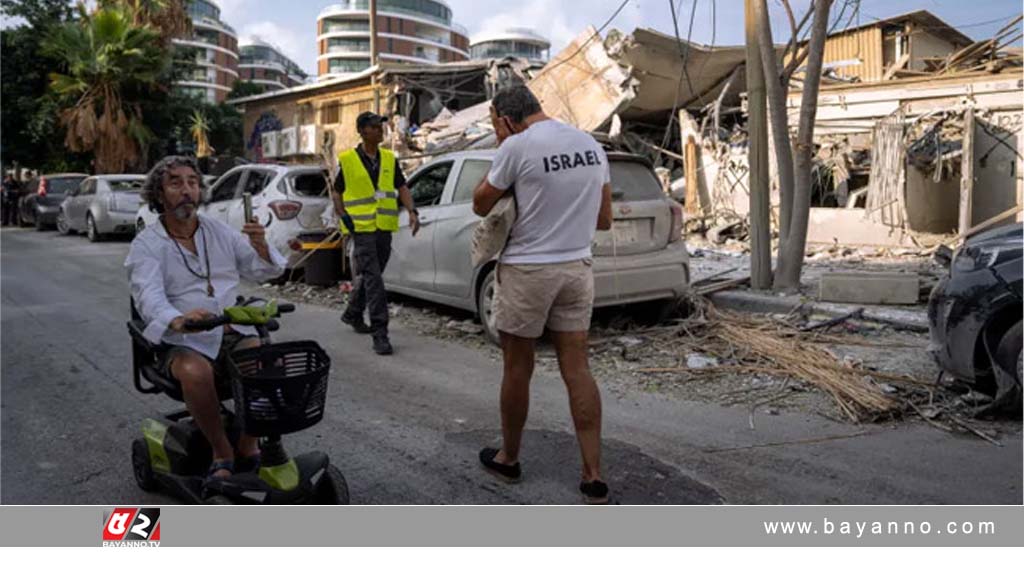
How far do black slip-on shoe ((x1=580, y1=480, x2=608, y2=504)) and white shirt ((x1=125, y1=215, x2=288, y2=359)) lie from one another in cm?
154

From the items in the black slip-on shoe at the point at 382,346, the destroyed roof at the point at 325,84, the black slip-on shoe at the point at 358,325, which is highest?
the destroyed roof at the point at 325,84

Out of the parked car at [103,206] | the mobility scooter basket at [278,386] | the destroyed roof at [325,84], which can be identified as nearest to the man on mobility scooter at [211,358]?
the mobility scooter basket at [278,386]

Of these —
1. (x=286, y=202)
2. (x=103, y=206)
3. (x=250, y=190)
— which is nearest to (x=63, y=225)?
(x=103, y=206)

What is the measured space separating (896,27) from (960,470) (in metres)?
11.8

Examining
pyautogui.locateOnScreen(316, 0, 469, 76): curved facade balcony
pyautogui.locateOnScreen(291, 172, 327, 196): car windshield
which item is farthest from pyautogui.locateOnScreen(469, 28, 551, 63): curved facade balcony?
pyautogui.locateOnScreen(291, 172, 327, 196): car windshield

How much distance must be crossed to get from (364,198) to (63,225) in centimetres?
1415

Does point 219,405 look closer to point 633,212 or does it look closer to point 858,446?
point 858,446

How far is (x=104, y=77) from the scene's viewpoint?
22516 mm

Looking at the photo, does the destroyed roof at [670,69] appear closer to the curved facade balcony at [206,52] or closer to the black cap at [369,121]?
the black cap at [369,121]

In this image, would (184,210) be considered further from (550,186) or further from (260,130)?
(260,130)

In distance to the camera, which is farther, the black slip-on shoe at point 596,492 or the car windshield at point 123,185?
the car windshield at point 123,185

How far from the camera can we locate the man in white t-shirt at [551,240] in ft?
11.5

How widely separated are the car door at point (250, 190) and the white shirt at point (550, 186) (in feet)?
22.0

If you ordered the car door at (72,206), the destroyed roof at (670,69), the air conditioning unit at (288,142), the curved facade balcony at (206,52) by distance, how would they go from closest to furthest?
the destroyed roof at (670,69), the car door at (72,206), the curved facade balcony at (206,52), the air conditioning unit at (288,142)
